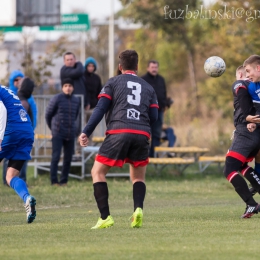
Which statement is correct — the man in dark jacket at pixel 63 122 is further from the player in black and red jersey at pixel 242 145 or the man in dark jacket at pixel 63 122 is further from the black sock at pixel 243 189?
the black sock at pixel 243 189

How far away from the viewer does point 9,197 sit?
560 inches

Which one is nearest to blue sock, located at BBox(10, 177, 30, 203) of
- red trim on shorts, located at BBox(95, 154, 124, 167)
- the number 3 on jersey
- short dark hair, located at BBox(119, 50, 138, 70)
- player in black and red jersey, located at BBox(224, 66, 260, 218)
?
red trim on shorts, located at BBox(95, 154, 124, 167)

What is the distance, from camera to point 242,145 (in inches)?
390

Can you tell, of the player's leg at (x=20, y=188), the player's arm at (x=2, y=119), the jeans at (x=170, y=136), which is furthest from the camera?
the jeans at (x=170, y=136)

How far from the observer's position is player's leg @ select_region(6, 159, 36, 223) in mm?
9664

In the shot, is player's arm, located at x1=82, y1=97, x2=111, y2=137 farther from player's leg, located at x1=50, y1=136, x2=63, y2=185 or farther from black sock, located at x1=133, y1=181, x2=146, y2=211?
player's leg, located at x1=50, y1=136, x2=63, y2=185

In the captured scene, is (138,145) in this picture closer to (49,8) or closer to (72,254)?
(72,254)

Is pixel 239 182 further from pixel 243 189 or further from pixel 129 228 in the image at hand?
pixel 129 228

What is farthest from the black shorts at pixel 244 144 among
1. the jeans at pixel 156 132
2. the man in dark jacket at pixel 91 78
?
the jeans at pixel 156 132

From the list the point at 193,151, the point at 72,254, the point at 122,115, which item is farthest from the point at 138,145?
the point at 193,151

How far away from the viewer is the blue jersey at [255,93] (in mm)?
9789

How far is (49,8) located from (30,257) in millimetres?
19750

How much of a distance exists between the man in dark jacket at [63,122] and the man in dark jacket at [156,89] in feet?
8.88

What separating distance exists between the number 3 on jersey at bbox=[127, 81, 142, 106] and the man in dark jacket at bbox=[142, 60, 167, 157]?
9.80m
